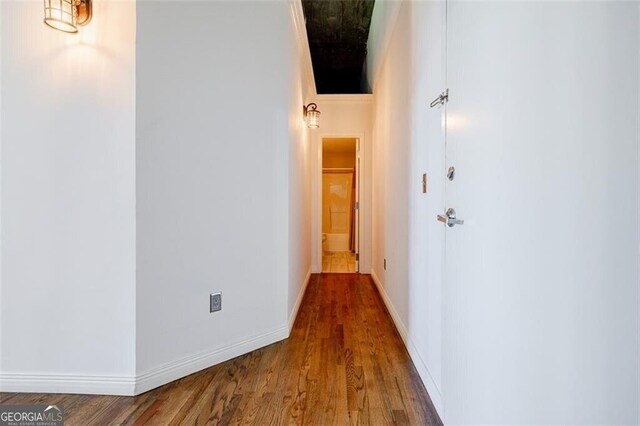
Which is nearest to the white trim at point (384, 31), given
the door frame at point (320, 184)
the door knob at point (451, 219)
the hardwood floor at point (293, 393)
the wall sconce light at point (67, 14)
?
the door frame at point (320, 184)

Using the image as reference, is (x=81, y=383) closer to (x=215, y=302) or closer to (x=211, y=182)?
(x=215, y=302)

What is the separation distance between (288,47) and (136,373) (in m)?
2.41

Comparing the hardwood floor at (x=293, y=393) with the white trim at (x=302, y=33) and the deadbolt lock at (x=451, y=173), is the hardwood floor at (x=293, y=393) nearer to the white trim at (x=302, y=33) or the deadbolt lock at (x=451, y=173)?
the deadbolt lock at (x=451, y=173)

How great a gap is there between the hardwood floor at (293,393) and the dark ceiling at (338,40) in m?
3.86

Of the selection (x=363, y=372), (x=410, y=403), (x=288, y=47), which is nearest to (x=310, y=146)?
(x=288, y=47)

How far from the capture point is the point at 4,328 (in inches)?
70.5

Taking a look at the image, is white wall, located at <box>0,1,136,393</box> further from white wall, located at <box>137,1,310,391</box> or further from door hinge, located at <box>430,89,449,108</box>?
door hinge, located at <box>430,89,449,108</box>

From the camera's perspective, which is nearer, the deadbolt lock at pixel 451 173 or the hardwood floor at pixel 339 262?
the deadbolt lock at pixel 451 173

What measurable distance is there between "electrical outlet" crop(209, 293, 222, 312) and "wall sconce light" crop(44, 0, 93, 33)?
164 cm

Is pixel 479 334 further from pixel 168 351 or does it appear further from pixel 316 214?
pixel 316 214

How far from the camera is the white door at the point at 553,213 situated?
69 centimetres

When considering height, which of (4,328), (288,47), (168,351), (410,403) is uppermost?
(288,47)

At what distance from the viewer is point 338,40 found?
16.0 ft

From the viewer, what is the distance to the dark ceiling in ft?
13.5
